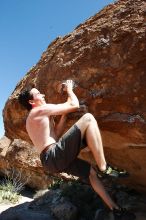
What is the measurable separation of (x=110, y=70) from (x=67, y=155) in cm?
161

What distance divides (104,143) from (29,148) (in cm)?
905

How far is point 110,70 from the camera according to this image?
19.2 feet

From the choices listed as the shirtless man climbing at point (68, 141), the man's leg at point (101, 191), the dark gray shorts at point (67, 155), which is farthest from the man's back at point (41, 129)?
the man's leg at point (101, 191)

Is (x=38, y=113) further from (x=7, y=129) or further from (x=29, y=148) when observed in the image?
(x=29, y=148)

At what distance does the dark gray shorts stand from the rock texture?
1.03 metres

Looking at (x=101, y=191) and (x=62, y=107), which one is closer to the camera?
(x=101, y=191)

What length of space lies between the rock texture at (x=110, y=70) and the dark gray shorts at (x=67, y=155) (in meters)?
1.03

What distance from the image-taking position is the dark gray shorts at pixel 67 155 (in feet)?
17.0

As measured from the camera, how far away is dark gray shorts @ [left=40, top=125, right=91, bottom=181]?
5168 millimetres

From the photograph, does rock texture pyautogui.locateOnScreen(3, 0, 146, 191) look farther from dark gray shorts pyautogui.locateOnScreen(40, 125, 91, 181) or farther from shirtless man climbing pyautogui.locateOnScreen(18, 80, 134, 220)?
dark gray shorts pyautogui.locateOnScreen(40, 125, 91, 181)

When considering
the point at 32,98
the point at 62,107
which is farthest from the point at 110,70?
the point at 32,98

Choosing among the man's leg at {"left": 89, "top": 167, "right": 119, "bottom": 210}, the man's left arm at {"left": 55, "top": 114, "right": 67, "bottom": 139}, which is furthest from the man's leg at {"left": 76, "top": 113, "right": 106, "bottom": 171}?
the man's left arm at {"left": 55, "top": 114, "right": 67, "bottom": 139}

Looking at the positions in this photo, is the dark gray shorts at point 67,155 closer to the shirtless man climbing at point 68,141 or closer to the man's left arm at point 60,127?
the shirtless man climbing at point 68,141

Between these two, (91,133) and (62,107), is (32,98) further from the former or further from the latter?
(91,133)
